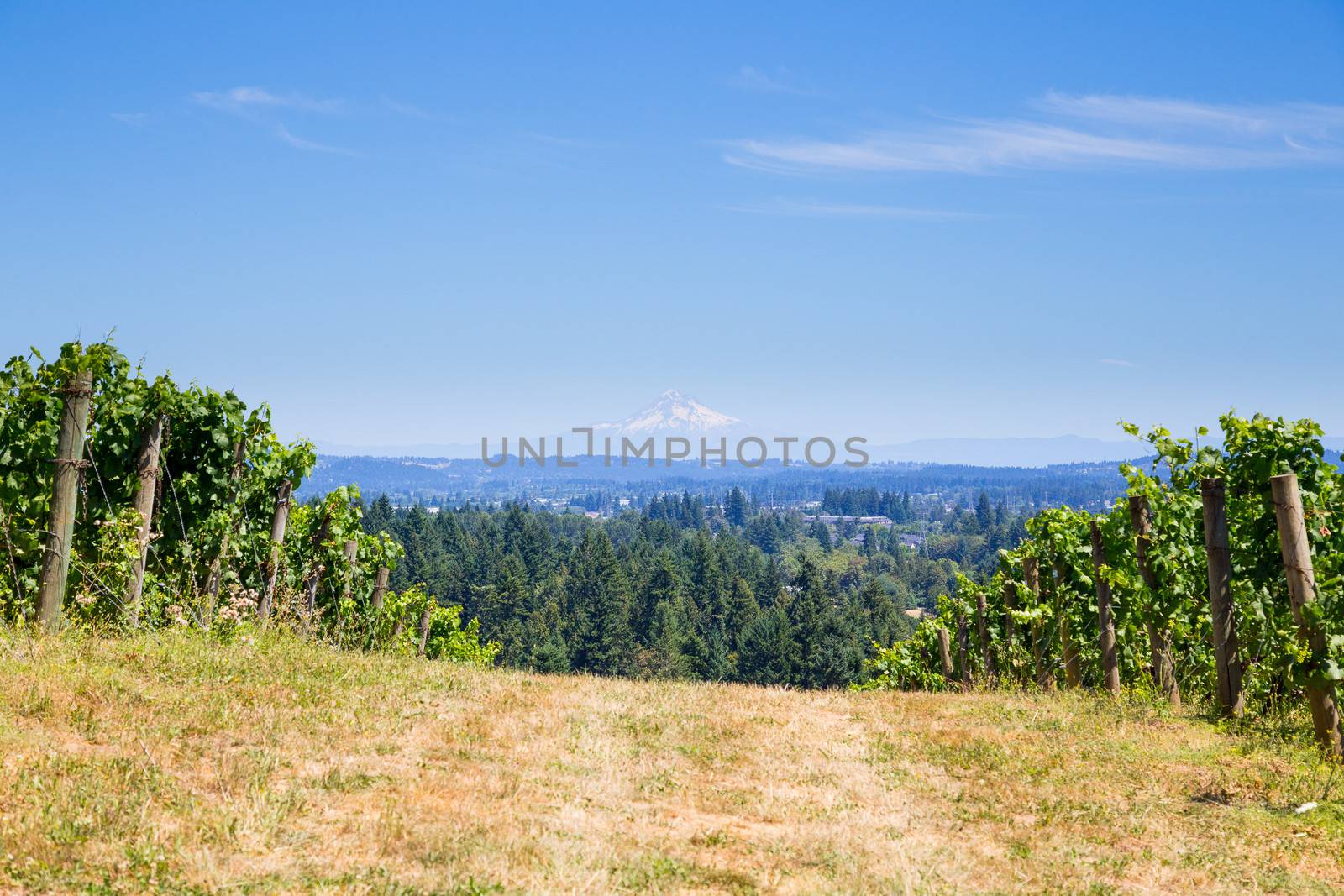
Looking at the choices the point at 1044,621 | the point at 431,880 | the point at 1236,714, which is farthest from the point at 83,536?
the point at 1044,621

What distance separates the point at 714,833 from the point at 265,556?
382 inches

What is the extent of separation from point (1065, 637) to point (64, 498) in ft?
41.0

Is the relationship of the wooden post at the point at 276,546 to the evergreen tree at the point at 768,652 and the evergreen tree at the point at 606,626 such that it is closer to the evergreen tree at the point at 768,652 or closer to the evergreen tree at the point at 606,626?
the evergreen tree at the point at 768,652

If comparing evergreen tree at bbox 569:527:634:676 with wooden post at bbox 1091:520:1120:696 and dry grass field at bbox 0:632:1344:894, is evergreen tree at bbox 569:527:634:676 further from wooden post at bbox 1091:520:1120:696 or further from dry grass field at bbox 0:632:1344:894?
dry grass field at bbox 0:632:1344:894

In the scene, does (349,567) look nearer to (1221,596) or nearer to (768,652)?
(1221,596)

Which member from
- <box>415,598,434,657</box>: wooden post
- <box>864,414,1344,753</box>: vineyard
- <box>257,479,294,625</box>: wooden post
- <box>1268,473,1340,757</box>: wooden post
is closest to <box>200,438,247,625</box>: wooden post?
<box>257,479,294,625</box>: wooden post

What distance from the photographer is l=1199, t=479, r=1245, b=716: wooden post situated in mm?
9133

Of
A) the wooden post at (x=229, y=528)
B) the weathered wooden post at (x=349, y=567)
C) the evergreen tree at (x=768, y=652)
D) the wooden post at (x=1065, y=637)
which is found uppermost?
the wooden post at (x=229, y=528)

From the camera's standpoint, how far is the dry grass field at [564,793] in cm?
489

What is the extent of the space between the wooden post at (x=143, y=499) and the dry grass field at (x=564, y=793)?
3.50 feet

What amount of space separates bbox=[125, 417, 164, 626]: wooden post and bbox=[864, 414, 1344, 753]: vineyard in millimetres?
10472

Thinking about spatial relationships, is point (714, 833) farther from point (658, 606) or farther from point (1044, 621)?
point (658, 606)

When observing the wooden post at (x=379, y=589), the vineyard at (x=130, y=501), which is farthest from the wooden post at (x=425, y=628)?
the vineyard at (x=130, y=501)

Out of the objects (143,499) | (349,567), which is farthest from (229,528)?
(349,567)
